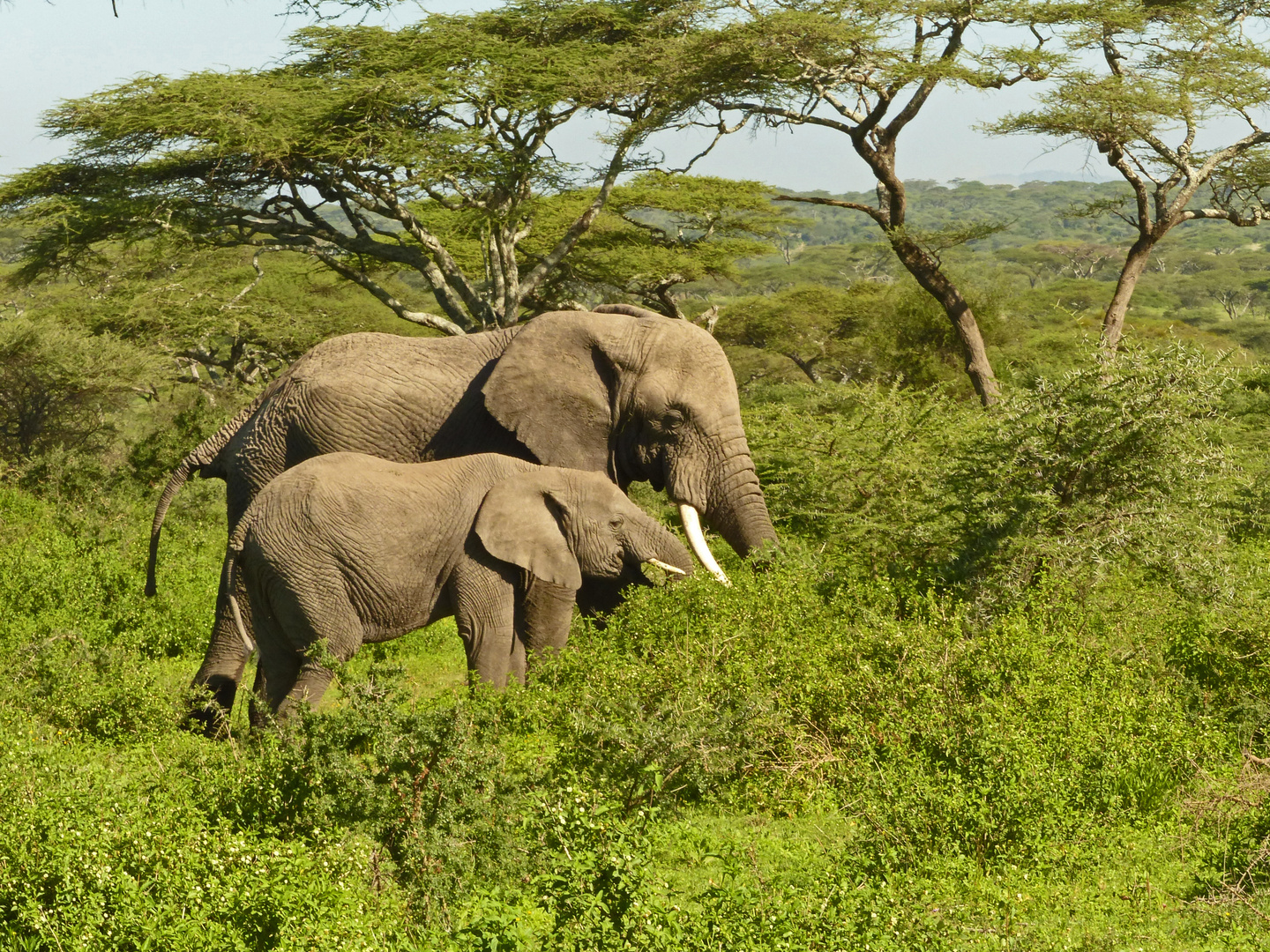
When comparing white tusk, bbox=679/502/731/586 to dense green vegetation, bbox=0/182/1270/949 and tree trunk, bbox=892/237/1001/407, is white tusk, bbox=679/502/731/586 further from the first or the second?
tree trunk, bbox=892/237/1001/407

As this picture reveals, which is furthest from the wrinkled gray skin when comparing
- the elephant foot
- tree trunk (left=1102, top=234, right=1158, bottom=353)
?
tree trunk (left=1102, top=234, right=1158, bottom=353)

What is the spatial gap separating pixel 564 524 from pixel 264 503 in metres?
1.52

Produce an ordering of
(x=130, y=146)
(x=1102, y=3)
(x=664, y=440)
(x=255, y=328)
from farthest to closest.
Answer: (x=255, y=328), (x=130, y=146), (x=1102, y=3), (x=664, y=440)

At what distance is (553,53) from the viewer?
2088 cm

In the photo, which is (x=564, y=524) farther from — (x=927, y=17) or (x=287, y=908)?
(x=927, y=17)

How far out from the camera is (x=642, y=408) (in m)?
8.48

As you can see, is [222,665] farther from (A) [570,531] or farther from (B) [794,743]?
(B) [794,743]

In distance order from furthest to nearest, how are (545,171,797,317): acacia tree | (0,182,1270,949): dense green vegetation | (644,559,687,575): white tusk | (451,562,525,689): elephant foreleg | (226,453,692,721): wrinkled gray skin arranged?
(545,171,797,317): acacia tree
(644,559,687,575): white tusk
(451,562,525,689): elephant foreleg
(226,453,692,721): wrinkled gray skin
(0,182,1270,949): dense green vegetation

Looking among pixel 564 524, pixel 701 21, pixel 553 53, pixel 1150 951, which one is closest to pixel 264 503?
pixel 564 524

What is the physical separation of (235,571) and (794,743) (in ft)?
9.57

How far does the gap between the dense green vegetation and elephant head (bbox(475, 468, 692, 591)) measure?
0.29 meters

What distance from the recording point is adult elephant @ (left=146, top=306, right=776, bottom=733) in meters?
8.38

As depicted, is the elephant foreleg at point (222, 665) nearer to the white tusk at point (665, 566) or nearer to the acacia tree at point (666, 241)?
the white tusk at point (665, 566)

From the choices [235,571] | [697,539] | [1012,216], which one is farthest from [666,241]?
[1012,216]
